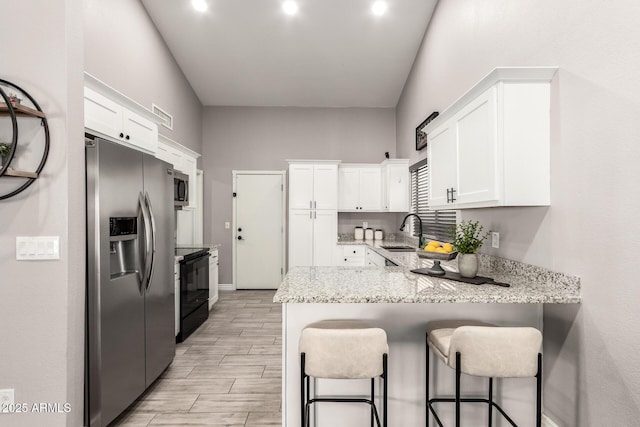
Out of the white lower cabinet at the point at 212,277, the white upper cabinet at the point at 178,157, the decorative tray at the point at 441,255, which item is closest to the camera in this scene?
the decorative tray at the point at 441,255

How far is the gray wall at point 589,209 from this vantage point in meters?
1.30

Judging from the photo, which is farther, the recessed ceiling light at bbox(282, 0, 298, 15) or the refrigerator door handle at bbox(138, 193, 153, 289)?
the recessed ceiling light at bbox(282, 0, 298, 15)

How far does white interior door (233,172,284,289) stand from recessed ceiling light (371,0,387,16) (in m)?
2.93

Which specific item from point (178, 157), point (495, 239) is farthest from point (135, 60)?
point (495, 239)

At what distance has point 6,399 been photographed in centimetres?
171

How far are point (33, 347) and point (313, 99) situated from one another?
4.88 metres

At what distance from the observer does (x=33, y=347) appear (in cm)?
171

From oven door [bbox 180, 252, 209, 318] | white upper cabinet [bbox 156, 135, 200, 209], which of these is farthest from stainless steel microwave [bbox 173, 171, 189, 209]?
oven door [bbox 180, 252, 209, 318]

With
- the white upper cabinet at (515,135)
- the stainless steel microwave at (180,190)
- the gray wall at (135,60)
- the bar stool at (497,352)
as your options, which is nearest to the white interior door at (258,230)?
the gray wall at (135,60)

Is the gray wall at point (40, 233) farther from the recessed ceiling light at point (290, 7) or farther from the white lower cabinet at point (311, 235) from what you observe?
the white lower cabinet at point (311, 235)

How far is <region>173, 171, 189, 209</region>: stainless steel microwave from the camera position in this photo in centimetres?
356

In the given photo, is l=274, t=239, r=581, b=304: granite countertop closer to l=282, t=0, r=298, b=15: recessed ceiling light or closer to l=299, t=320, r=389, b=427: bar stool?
l=299, t=320, r=389, b=427: bar stool

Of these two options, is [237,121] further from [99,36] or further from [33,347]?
[33,347]

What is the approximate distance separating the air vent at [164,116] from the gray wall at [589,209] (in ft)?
12.3
